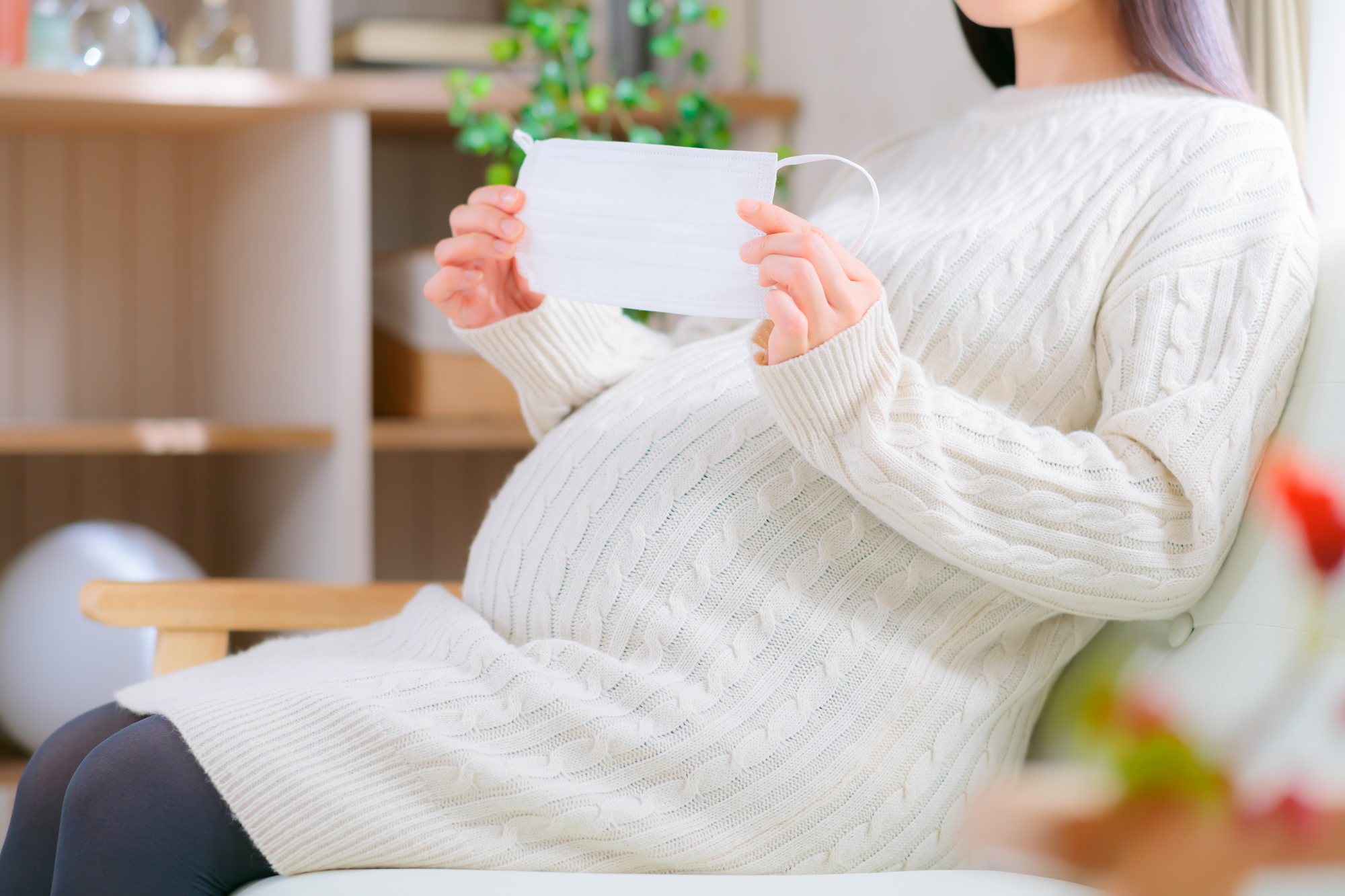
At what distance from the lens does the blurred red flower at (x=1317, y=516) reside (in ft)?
0.53

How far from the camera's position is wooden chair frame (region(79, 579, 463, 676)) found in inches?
38.8

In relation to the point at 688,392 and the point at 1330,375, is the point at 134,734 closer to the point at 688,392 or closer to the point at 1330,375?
the point at 688,392

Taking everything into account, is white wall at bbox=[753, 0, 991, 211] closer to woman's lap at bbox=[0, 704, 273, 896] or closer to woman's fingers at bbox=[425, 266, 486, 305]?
woman's fingers at bbox=[425, 266, 486, 305]

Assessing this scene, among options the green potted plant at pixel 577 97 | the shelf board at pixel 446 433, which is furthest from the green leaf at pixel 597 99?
the shelf board at pixel 446 433

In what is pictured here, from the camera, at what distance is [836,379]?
707mm

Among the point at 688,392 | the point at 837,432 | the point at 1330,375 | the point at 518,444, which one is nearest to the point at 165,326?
the point at 518,444

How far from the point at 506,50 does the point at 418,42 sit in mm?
189

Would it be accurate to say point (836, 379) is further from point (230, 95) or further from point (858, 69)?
point (230, 95)

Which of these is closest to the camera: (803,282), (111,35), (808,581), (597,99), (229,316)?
(803,282)

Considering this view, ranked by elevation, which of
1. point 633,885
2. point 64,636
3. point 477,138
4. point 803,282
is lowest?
point 64,636

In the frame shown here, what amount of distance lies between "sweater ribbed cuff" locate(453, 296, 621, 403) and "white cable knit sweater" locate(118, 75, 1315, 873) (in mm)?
108

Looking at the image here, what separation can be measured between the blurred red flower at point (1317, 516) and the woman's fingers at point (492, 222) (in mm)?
721

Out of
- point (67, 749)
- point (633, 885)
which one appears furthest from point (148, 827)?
point (633, 885)

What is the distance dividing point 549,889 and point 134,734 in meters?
0.28
